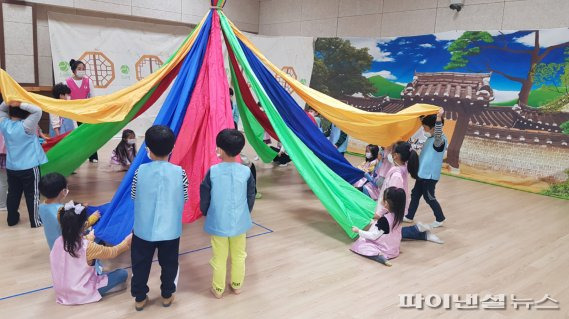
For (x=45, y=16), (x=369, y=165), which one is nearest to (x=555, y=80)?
(x=369, y=165)

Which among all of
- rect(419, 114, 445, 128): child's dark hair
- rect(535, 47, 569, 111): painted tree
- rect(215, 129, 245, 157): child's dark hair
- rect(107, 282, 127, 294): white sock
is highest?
rect(535, 47, 569, 111): painted tree

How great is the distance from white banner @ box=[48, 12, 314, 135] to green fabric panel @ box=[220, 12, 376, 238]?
4.54 metres

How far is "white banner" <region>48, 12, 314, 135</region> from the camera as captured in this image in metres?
6.88

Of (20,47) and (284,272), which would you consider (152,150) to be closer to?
(284,272)

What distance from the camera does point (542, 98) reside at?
5637 millimetres

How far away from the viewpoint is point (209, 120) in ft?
10.5

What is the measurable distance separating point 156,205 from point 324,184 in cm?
166

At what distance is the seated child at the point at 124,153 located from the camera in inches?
207

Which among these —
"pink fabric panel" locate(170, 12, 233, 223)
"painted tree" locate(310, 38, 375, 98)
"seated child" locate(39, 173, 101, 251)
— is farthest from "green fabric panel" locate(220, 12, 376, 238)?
"painted tree" locate(310, 38, 375, 98)

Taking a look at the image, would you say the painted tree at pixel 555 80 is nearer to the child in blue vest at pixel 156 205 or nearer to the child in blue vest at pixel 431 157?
the child in blue vest at pixel 431 157

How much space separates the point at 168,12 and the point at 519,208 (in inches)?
266

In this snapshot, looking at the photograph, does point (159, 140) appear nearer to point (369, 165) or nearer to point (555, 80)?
point (369, 165)

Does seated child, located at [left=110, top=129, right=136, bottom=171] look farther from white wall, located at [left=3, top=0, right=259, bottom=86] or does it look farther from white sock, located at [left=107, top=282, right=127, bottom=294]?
white sock, located at [left=107, top=282, right=127, bottom=294]

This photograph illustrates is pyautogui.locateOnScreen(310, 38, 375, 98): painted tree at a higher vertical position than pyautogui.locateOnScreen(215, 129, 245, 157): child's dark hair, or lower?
higher
